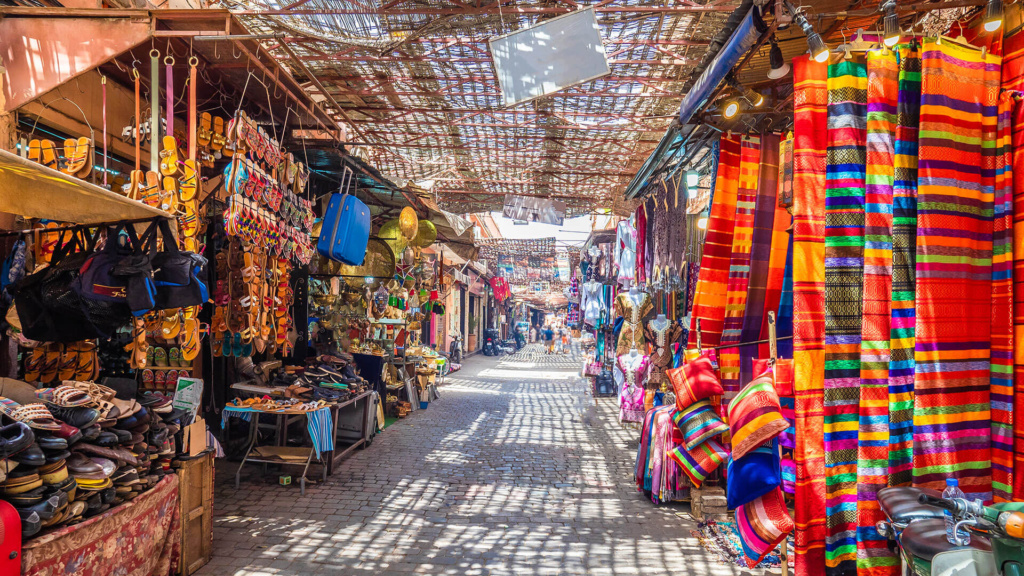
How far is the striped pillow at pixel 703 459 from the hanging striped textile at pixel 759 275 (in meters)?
0.50

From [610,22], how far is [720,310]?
3.52m

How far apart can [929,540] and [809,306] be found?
0.89m

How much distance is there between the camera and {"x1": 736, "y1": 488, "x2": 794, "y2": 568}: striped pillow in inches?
94.2

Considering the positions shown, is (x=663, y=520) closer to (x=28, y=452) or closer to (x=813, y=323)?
(x=813, y=323)

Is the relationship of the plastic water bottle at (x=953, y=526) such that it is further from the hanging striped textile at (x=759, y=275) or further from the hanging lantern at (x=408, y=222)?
the hanging lantern at (x=408, y=222)

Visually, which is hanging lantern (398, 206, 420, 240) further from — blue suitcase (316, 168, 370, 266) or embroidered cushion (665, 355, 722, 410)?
embroidered cushion (665, 355, 722, 410)

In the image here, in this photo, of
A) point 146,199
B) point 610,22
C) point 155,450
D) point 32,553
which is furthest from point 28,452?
point 610,22

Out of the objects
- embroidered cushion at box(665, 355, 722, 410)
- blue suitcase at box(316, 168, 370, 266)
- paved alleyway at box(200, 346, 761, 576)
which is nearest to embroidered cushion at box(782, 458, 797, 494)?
embroidered cushion at box(665, 355, 722, 410)

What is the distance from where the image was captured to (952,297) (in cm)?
192

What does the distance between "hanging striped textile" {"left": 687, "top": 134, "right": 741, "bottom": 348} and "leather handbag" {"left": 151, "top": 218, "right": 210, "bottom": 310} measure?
3.19 m

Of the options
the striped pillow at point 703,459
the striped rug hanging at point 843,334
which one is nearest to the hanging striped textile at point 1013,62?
the striped rug hanging at point 843,334

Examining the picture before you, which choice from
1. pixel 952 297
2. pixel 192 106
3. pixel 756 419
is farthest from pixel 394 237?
pixel 952 297

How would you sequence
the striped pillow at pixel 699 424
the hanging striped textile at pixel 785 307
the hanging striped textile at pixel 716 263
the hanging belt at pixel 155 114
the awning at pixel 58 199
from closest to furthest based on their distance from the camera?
the awning at pixel 58 199
the striped pillow at pixel 699 424
the hanging striped textile at pixel 785 307
the hanging striped textile at pixel 716 263
the hanging belt at pixel 155 114

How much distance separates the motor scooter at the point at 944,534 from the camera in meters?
1.50
